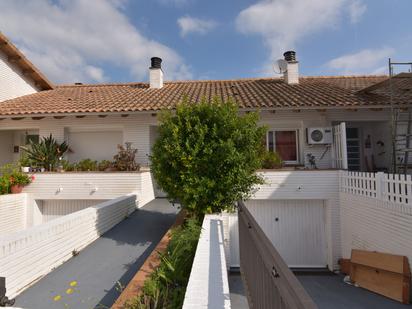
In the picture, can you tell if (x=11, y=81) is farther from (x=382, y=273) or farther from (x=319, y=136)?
(x=382, y=273)

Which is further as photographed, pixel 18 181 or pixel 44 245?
pixel 18 181

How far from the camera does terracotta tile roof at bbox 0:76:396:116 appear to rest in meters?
9.17

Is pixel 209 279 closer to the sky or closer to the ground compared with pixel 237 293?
closer to the sky

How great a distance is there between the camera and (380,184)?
6191 mm

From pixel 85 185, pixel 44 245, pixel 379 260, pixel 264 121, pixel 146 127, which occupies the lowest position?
pixel 379 260

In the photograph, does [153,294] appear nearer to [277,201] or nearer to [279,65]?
[277,201]

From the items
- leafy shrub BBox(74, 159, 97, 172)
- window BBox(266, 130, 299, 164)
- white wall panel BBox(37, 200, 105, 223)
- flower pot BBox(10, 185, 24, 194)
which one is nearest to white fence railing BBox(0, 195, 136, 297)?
leafy shrub BBox(74, 159, 97, 172)

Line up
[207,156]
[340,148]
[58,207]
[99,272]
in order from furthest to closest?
1. [58,207]
2. [340,148]
3. [207,156]
4. [99,272]

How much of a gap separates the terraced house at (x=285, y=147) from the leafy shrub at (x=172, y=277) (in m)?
3.81

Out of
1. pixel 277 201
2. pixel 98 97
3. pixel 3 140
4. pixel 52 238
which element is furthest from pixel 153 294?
pixel 3 140

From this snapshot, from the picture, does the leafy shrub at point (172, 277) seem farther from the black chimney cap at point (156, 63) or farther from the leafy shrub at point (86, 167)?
the black chimney cap at point (156, 63)

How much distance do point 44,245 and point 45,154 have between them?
5721 millimetres

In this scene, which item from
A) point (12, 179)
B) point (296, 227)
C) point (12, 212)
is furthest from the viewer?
point (296, 227)

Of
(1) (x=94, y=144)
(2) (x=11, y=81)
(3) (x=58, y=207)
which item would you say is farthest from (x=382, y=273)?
(2) (x=11, y=81)
